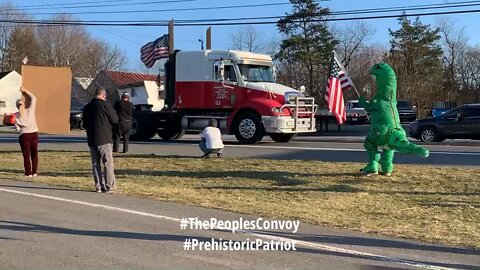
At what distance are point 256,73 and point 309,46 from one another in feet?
114

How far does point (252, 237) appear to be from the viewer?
7137mm

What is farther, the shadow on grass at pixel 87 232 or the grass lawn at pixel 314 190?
the grass lawn at pixel 314 190

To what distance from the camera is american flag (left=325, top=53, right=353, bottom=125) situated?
1250 centimetres

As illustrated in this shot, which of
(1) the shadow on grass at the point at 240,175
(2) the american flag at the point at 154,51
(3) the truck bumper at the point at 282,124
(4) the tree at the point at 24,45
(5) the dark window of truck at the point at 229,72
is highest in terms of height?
(4) the tree at the point at 24,45

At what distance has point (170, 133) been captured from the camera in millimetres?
24531

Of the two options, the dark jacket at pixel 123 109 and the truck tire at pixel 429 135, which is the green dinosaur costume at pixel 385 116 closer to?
the dark jacket at pixel 123 109

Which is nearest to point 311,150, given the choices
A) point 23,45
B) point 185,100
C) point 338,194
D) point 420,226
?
point 185,100

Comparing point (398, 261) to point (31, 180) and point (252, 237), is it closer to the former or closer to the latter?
point (252, 237)

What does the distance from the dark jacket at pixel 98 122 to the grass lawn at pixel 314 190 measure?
102 centimetres

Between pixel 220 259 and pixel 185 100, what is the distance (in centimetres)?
1669

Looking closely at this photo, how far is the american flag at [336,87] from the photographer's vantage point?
1250 cm

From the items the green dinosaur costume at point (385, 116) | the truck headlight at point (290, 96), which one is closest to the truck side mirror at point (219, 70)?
the truck headlight at point (290, 96)

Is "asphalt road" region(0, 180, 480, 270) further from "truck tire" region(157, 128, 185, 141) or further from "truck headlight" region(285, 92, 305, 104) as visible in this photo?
"truck tire" region(157, 128, 185, 141)

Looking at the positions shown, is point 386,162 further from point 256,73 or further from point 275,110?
point 256,73
